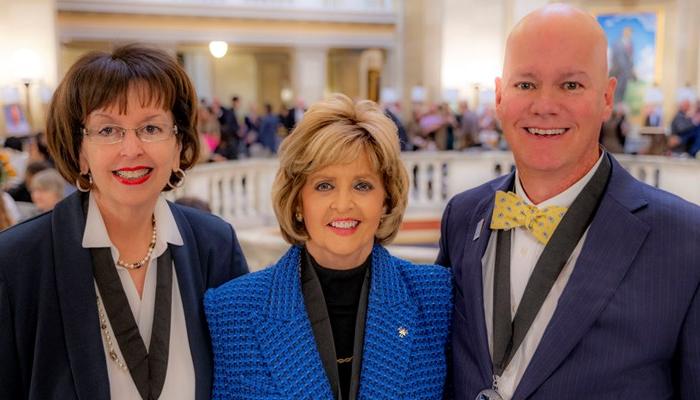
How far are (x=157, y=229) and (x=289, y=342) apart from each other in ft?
1.68

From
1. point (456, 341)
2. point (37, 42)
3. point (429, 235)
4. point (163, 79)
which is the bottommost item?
A: point (429, 235)

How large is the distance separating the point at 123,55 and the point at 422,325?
114 cm

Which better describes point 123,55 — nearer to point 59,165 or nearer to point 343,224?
point 59,165

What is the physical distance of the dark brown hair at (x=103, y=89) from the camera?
1.92 meters

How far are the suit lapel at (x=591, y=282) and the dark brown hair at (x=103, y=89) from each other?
3.87 feet

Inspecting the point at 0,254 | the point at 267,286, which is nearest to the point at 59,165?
the point at 0,254

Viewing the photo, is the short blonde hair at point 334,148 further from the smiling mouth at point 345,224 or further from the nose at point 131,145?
the nose at point 131,145

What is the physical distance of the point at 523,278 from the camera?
6.60ft

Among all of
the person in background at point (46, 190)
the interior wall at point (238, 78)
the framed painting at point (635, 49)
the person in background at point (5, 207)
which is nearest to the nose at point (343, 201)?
the person in background at point (5, 207)

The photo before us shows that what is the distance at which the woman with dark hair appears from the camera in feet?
6.01

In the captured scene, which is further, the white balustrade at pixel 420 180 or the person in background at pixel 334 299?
the white balustrade at pixel 420 180

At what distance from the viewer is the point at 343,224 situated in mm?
2094

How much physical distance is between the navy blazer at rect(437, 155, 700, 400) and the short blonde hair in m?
0.59

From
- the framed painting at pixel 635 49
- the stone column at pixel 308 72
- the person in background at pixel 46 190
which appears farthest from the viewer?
the stone column at pixel 308 72
